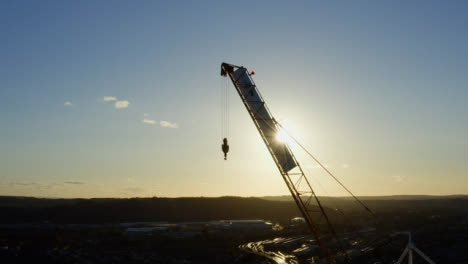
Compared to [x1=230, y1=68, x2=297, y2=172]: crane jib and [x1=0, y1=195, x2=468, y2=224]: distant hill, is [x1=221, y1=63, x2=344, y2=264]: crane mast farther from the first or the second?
[x1=0, y1=195, x2=468, y2=224]: distant hill

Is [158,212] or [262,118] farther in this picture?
[158,212]

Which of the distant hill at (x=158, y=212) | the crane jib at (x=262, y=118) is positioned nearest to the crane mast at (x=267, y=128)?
the crane jib at (x=262, y=118)

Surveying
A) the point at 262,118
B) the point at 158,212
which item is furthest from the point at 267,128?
the point at 158,212

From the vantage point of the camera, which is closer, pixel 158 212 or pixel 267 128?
pixel 267 128

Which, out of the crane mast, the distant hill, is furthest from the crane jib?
the distant hill

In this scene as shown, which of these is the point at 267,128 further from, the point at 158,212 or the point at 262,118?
the point at 158,212

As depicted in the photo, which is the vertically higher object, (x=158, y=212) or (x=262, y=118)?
(x=262, y=118)

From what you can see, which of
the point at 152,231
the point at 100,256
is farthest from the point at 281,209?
the point at 100,256

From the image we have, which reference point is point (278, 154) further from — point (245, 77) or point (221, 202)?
point (221, 202)
